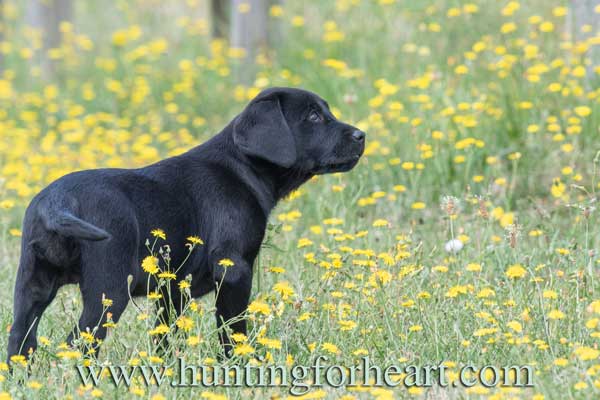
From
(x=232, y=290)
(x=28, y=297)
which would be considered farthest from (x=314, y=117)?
(x=28, y=297)

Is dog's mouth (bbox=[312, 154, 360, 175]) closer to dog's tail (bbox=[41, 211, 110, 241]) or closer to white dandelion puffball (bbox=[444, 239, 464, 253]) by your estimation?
white dandelion puffball (bbox=[444, 239, 464, 253])

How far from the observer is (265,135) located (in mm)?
4238

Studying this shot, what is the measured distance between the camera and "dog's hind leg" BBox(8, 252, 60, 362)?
11.8 ft

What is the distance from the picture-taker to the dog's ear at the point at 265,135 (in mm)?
4203

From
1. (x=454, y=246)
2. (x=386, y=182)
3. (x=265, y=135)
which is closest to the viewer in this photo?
(x=265, y=135)

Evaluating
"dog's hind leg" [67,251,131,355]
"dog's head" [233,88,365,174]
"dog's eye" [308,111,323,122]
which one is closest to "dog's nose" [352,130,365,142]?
"dog's head" [233,88,365,174]

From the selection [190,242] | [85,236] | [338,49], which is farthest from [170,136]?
[85,236]

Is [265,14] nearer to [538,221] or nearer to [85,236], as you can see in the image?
[538,221]

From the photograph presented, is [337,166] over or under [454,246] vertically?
over

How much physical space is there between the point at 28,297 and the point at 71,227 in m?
0.42

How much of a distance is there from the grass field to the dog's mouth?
31 centimetres

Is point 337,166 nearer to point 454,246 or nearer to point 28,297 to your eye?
point 454,246

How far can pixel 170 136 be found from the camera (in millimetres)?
7836

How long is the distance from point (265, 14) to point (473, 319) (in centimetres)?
585
